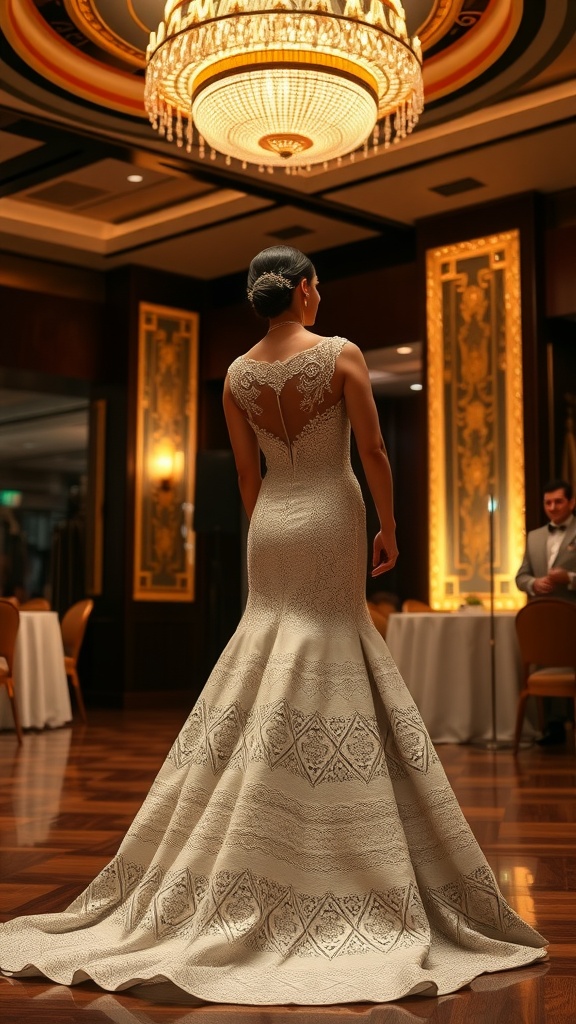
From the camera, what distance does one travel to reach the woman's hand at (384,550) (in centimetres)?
247

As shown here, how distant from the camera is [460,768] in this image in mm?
5438

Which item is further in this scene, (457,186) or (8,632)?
(457,186)

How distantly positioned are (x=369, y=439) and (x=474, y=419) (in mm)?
5968

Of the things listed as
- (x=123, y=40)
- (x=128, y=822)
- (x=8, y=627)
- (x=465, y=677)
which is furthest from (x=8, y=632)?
(x=123, y=40)

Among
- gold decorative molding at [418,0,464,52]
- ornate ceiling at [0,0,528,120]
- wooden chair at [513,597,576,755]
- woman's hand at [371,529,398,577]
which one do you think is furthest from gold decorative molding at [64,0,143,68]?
woman's hand at [371,529,398,577]

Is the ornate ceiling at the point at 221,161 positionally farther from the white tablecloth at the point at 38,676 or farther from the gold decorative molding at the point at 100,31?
the white tablecloth at the point at 38,676

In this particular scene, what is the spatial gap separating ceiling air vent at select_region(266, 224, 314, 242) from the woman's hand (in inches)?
266

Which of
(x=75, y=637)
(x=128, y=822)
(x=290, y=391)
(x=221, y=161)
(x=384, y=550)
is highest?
(x=221, y=161)

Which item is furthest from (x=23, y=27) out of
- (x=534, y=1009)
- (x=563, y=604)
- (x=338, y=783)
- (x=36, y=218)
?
(x=534, y=1009)

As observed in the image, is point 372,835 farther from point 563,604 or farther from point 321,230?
point 321,230

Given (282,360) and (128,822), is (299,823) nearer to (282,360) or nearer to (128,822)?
(282,360)

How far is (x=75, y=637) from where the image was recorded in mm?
8070

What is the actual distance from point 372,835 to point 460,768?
3.29 meters

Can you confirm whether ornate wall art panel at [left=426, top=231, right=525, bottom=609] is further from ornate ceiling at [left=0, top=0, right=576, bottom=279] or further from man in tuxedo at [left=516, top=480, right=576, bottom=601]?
man in tuxedo at [left=516, top=480, right=576, bottom=601]
